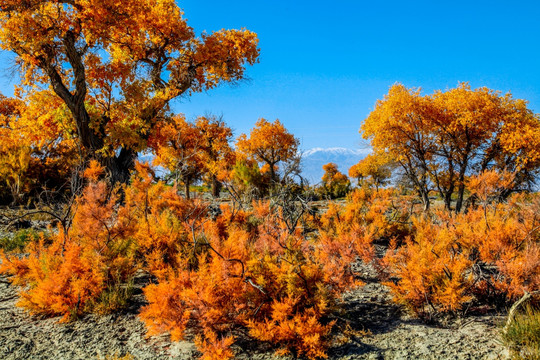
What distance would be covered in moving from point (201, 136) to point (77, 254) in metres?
24.9

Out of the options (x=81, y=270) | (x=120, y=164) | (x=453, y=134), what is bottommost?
(x=81, y=270)

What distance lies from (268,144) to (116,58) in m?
18.8

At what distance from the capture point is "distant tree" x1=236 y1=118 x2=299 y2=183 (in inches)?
1177

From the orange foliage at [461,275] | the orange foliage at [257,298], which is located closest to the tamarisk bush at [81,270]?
the orange foliage at [257,298]

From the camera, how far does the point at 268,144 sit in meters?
29.9

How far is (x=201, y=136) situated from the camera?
29.0 m

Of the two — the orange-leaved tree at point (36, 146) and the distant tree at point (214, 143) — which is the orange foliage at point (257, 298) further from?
the distant tree at point (214, 143)

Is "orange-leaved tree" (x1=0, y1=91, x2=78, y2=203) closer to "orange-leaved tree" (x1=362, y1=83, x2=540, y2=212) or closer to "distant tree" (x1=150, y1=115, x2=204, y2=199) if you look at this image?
"distant tree" (x1=150, y1=115, x2=204, y2=199)

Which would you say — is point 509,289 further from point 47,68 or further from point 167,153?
point 167,153

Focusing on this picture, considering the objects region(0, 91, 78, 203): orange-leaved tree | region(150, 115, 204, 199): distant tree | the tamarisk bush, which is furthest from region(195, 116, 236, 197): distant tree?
the tamarisk bush

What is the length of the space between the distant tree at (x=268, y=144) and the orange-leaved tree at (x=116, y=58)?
1720 centimetres

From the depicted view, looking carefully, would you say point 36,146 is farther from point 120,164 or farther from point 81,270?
point 81,270

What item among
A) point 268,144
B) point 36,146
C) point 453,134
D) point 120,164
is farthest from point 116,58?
point 268,144

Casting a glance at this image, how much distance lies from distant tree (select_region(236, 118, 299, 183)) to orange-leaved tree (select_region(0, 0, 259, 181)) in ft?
56.4
